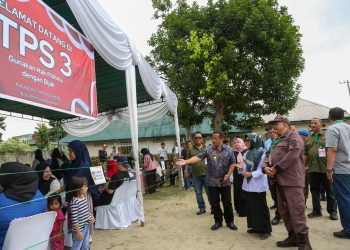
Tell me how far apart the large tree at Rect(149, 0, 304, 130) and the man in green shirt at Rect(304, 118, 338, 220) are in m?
7.34

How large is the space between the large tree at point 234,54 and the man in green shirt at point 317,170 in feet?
24.1

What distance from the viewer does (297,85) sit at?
556 inches

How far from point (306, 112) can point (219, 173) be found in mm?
24267

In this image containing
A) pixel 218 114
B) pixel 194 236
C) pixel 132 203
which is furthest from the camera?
pixel 218 114

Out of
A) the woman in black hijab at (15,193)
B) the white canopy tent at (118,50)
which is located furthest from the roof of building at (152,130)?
the woman in black hijab at (15,193)

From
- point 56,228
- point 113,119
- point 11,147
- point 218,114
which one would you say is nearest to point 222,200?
point 56,228

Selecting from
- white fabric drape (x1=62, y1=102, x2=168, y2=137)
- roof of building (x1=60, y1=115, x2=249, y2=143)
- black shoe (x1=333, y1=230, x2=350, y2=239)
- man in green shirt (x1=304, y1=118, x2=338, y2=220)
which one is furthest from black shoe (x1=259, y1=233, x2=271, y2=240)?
roof of building (x1=60, y1=115, x2=249, y2=143)

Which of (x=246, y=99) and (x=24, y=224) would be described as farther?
(x=246, y=99)

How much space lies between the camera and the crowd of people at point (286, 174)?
136 inches

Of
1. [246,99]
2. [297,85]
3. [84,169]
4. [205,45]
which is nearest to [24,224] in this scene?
[84,169]

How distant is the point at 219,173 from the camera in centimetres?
454

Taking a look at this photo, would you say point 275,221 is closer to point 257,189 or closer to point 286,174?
point 257,189

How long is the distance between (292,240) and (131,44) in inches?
156

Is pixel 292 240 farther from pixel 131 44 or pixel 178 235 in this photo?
pixel 131 44
